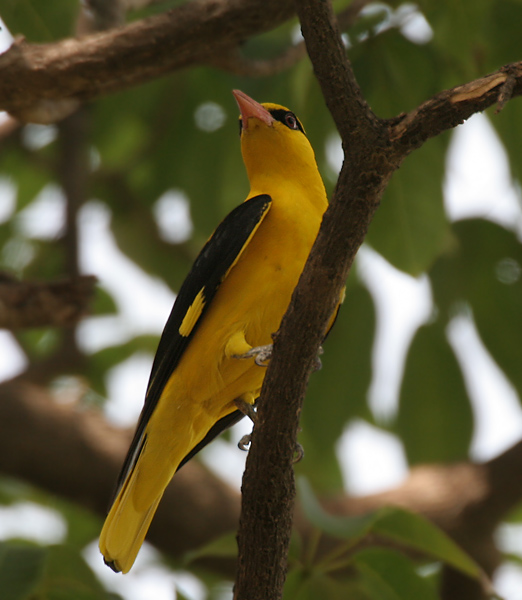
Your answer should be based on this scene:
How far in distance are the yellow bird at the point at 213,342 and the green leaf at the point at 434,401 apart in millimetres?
1373

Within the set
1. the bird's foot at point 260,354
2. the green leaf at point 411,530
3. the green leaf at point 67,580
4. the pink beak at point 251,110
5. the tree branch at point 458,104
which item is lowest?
the green leaf at point 411,530

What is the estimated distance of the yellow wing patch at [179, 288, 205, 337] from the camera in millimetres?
3072

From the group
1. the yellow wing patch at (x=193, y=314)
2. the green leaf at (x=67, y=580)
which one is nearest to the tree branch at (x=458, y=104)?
the yellow wing patch at (x=193, y=314)

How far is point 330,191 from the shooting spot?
4.51 meters

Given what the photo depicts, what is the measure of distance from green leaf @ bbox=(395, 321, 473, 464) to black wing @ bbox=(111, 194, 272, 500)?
1.70m

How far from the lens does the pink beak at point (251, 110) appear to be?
11.9 ft

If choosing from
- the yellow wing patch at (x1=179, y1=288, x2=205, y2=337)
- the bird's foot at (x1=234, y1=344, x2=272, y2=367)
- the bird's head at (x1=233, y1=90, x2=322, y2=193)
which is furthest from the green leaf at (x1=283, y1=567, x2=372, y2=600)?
the bird's head at (x1=233, y1=90, x2=322, y2=193)

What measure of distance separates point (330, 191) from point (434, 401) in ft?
4.43

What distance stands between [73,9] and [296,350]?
79.4 inches

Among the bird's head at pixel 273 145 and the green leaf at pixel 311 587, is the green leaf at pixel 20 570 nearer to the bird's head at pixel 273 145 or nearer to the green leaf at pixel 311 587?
the green leaf at pixel 311 587

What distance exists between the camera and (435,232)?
11.6 feet

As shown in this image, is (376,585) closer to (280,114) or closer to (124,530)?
(124,530)

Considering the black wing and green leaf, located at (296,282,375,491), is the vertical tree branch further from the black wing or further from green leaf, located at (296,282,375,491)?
green leaf, located at (296,282,375,491)

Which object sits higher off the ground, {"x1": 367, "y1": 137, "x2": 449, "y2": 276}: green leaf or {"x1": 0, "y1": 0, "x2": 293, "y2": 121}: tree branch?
{"x1": 0, "y1": 0, "x2": 293, "y2": 121}: tree branch
